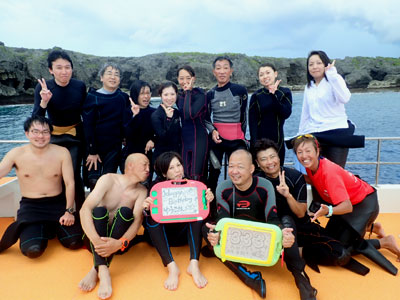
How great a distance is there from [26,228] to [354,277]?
2.80m

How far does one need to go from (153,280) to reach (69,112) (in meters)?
1.85

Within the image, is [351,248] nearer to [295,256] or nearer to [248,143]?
[295,256]

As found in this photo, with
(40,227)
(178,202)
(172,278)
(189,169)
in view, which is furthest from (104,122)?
(172,278)

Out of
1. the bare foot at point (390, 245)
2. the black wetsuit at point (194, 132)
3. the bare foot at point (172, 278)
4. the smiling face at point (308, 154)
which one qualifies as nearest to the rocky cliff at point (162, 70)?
the black wetsuit at point (194, 132)

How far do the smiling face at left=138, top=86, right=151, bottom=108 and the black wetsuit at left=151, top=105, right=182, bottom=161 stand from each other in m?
0.25

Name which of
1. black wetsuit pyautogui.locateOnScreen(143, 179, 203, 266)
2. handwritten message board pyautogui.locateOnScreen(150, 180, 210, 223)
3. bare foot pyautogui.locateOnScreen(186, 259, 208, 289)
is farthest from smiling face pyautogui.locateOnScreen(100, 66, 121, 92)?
bare foot pyautogui.locateOnScreen(186, 259, 208, 289)

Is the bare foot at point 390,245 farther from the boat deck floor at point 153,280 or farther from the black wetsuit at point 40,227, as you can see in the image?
the black wetsuit at point 40,227

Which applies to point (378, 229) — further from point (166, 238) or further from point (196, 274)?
point (166, 238)

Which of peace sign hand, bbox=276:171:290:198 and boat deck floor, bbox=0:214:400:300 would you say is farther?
peace sign hand, bbox=276:171:290:198

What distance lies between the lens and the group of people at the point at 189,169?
2188 mm

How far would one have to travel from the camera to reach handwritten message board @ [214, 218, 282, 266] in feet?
6.31

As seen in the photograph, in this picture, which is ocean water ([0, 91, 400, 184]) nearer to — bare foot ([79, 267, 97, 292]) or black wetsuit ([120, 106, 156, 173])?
black wetsuit ([120, 106, 156, 173])

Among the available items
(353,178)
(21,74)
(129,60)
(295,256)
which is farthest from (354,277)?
(129,60)

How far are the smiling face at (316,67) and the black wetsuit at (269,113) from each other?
301 mm
